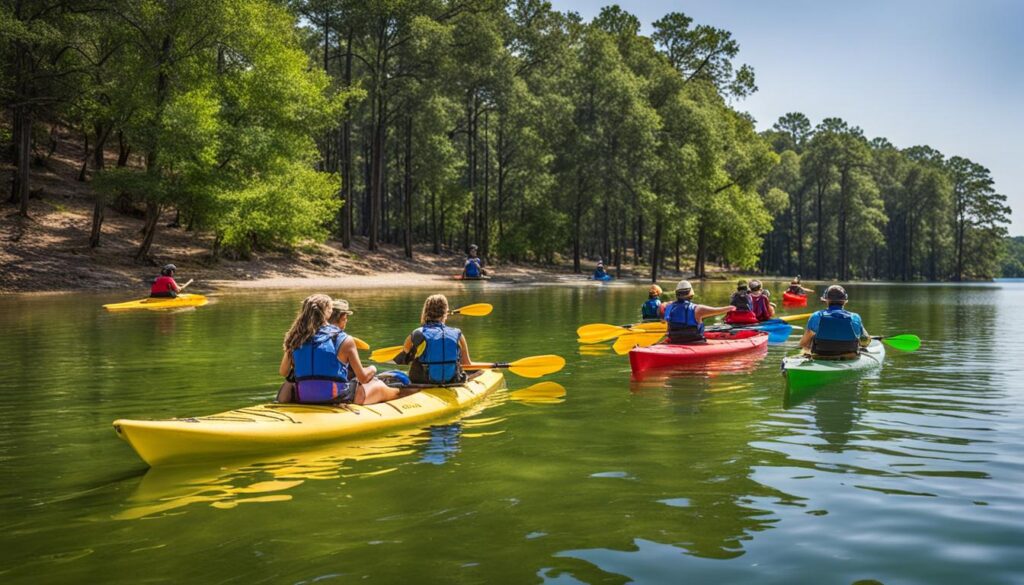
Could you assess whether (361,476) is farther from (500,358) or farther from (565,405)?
(500,358)

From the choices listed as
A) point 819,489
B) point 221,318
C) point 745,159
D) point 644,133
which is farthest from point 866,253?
point 819,489

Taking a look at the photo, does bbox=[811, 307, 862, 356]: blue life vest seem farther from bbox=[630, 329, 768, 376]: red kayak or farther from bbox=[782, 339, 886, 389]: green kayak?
bbox=[630, 329, 768, 376]: red kayak

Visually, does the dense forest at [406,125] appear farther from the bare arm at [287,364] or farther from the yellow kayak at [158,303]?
the bare arm at [287,364]

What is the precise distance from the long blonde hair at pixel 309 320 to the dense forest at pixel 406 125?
27296 millimetres

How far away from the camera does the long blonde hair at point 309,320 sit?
7.77 metres

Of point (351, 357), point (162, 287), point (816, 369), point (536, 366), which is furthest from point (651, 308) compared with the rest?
point (162, 287)

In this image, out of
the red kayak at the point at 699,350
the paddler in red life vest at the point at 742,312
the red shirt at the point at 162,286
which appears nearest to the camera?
the red kayak at the point at 699,350

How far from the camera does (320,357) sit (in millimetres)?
8031

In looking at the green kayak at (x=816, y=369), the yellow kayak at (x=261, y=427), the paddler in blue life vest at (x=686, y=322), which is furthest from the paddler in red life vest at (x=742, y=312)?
the yellow kayak at (x=261, y=427)

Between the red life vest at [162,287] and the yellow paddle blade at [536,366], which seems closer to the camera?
the yellow paddle blade at [536,366]

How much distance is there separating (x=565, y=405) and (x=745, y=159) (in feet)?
177

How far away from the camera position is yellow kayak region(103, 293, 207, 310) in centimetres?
2343

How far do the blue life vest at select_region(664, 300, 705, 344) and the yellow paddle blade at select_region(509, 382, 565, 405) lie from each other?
344cm

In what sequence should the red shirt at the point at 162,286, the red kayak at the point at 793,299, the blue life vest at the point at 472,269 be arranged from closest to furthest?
1. the red shirt at the point at 162,286
2. the red kayak at the point at 793,299
3. the blue life vest at the point at 472,269
